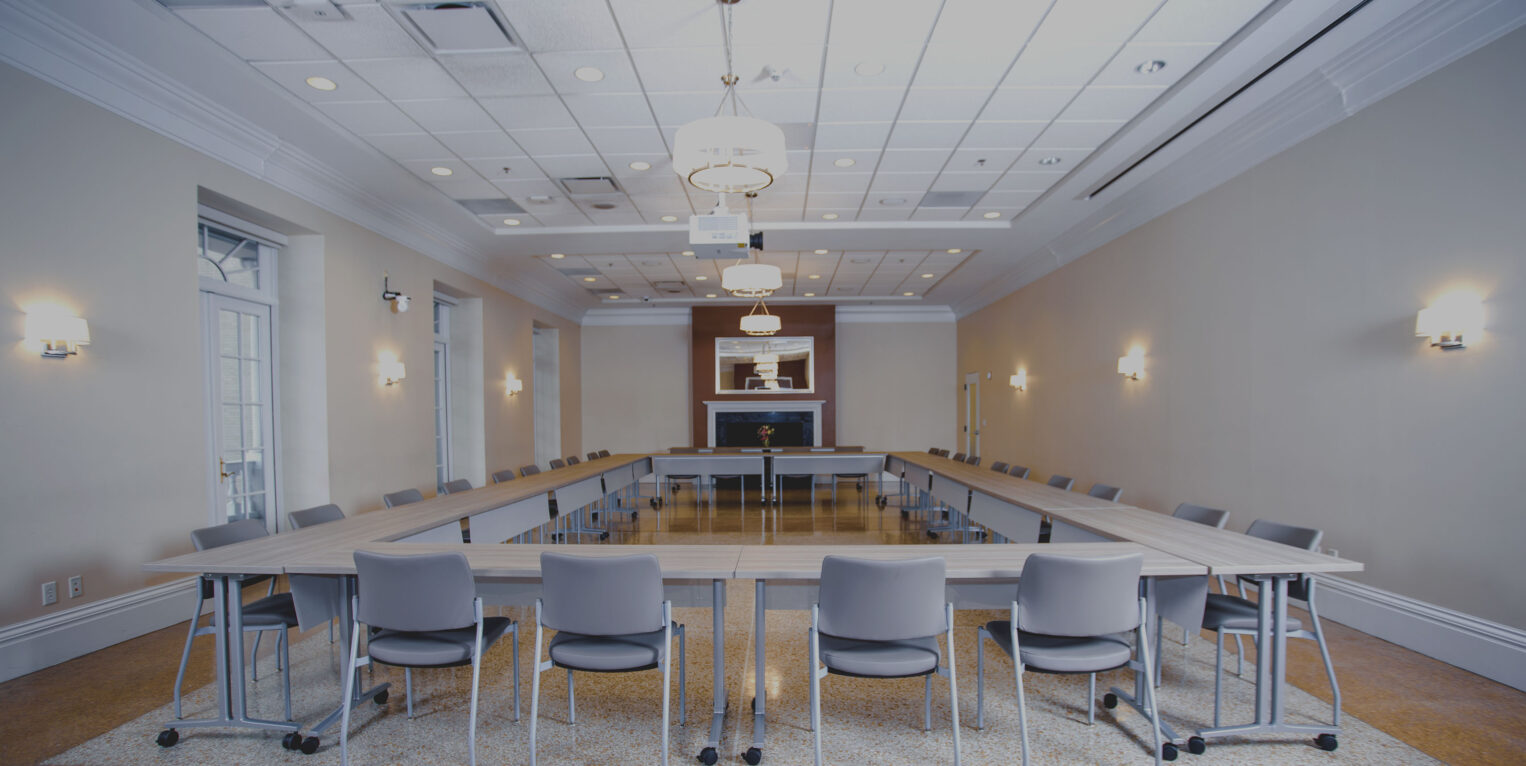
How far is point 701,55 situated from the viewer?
143 inches

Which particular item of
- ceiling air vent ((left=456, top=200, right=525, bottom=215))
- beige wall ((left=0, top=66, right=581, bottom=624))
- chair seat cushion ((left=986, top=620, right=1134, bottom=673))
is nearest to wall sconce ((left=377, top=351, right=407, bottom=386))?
beige wall ((left=0, top=66, right=581, bottom=624))

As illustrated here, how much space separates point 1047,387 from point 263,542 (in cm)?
794

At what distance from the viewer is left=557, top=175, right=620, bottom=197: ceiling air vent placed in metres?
5.55

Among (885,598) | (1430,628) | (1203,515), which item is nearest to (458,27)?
(885,598)

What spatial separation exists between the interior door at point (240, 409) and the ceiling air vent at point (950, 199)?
18.8 ft

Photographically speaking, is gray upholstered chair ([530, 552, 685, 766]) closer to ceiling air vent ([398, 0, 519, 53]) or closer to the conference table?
the conference table

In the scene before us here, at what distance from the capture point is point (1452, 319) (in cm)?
325

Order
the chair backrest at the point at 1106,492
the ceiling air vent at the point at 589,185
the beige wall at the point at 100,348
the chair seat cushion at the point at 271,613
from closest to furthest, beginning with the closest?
the chair seat cushion at the point at 271,613 → the beige wall at the point at 100,348 → the chair backrest at the point at 1106,492 → the ceiling air vent at the point at 589,185

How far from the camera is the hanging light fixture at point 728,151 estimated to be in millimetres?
3000

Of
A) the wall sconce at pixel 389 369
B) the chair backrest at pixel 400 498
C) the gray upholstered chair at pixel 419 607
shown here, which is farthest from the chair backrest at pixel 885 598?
the wall sconce at pixel 389 369

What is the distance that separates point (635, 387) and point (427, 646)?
1030cm

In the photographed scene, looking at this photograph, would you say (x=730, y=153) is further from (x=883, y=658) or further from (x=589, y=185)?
(x=589, y=185)

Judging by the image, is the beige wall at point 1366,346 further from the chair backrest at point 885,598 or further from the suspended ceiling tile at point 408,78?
the suspended ceiling tile at point 408,78

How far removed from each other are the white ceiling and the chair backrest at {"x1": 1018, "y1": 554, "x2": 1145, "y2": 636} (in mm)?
2614
